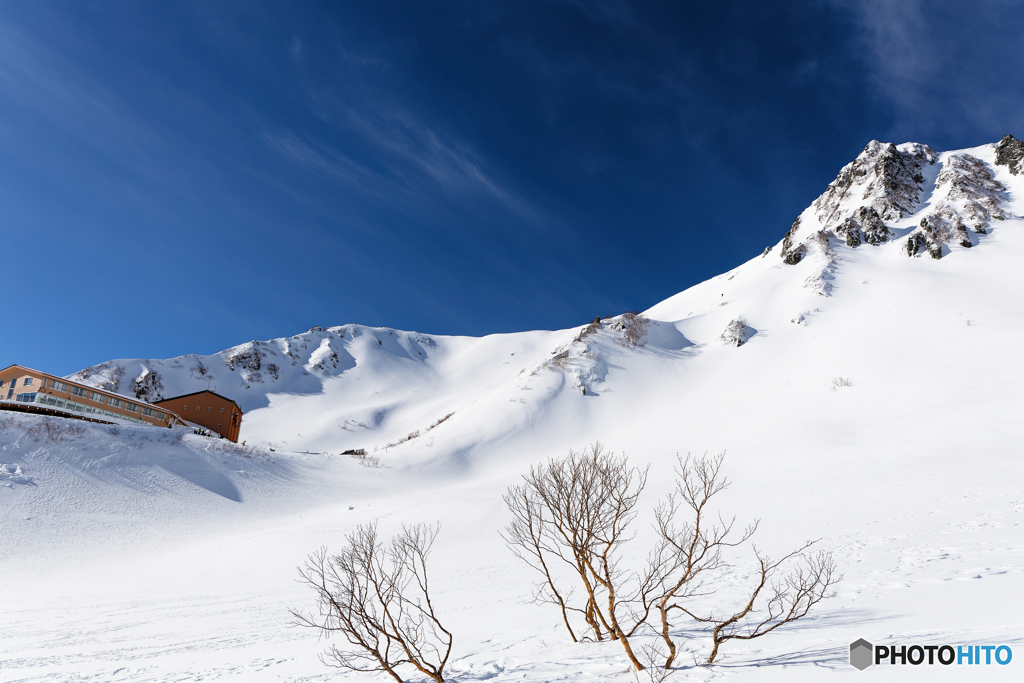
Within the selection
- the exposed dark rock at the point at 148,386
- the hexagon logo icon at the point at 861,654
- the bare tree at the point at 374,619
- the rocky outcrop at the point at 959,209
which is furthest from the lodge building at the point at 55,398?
the rocky outcrop at the point at 959,209

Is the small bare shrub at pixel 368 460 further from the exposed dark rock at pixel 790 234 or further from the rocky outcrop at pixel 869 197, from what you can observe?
the exposed dark rock at pixel 790 234

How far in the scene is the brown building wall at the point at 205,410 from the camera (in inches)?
2030

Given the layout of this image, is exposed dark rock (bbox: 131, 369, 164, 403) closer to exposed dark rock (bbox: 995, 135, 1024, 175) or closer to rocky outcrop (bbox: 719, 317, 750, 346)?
rocky outcrop (bbox: 719, 317, 750, 346)

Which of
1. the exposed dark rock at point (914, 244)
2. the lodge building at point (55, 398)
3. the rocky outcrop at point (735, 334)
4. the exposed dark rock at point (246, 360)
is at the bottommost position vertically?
the lodge building at point (55, 398)

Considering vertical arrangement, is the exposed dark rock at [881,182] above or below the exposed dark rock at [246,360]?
above

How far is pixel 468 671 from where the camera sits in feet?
31.3

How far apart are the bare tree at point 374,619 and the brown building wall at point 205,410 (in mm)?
41035

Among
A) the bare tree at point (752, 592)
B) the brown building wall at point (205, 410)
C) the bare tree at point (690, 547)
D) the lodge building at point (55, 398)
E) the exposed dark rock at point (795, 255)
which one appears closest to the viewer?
the bare tree at point (752, 592)

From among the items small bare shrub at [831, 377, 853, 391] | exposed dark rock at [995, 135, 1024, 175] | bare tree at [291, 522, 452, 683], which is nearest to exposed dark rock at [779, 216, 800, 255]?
exposed dark rock at [995, 135, 1024, 175]

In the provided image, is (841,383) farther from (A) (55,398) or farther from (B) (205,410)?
(B) (205,410)

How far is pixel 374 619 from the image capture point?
845 centimetres

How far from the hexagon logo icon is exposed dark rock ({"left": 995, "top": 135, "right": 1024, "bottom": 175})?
4411 inches

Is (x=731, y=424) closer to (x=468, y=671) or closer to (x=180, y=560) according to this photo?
(x=468, y=671)

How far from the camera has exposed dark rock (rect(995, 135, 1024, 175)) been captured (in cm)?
7844
